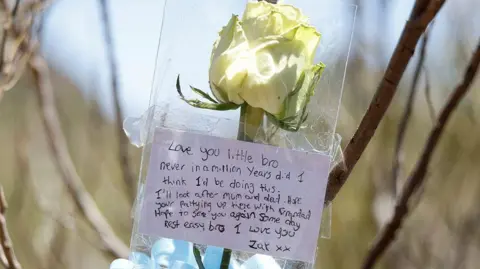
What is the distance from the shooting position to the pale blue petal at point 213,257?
0.45m

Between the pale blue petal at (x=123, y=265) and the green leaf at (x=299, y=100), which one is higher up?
the green leaf at (x=299, y=100)

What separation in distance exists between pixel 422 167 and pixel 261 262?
367 mm

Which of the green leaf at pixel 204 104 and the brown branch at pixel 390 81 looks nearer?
the green leaf at pixel 204 104

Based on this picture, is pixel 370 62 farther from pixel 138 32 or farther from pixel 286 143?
pixel 286 143

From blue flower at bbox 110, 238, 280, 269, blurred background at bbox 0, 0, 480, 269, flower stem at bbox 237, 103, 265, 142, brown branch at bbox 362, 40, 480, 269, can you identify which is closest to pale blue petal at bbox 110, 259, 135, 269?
blue flower at bbox 110, 238, 280, 269

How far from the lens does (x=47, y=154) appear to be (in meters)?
1.49

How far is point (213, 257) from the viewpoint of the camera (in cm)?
45

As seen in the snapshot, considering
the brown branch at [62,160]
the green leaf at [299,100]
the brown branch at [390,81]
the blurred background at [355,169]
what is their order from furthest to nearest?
the blurred background at [355,169] < the brown branch at [62,160] < the brown branch at [390,81] < the green leaf at [299,100]

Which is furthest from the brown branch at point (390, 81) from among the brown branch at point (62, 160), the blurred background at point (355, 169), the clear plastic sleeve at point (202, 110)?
the blurred background at point (355, 169)

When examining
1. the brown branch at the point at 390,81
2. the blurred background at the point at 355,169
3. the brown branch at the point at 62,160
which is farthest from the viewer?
the blurred background at the point at 355,169

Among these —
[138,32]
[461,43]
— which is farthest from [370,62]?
[138,32]

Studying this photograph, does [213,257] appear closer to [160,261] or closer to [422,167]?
[160,261]

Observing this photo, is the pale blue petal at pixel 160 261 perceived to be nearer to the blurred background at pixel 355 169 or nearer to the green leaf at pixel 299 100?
the green leaf at pixel 299 100

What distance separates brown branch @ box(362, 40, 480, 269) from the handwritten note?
0.32 m
